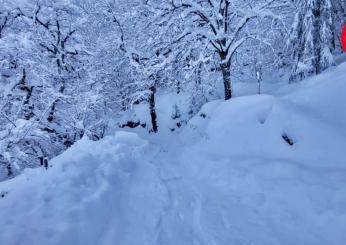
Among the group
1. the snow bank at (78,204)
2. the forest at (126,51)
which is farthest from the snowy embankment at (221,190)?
the forest at (126,51)

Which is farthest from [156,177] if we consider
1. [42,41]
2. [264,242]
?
[42,41]

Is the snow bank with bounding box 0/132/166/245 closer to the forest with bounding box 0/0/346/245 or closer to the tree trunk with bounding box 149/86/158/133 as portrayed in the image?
the forest with bounding box 0/0/346/245

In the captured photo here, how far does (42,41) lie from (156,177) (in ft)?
39.6

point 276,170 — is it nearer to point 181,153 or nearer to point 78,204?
point 78,204

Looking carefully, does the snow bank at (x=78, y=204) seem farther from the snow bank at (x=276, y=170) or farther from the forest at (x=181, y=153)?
the snow bank at (x=276, y=170)

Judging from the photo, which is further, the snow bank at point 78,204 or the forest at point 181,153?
the forest at point 181,153

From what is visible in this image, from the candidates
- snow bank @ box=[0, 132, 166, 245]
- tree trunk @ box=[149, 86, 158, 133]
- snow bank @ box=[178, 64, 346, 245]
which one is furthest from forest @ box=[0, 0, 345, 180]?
snow bank @ box=[178, 64, 346, 245]

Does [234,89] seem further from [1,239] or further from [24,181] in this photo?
[1,239]

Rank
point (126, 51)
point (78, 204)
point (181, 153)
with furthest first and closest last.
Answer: point (126, 51) → point (181, 153) → point (78, 204)

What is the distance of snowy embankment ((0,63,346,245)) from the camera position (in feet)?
16.2

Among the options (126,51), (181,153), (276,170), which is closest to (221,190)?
(276,170)

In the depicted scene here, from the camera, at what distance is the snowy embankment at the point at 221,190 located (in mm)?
4934

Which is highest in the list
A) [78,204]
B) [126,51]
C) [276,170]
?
[126,51]

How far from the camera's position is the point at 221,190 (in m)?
7.32
